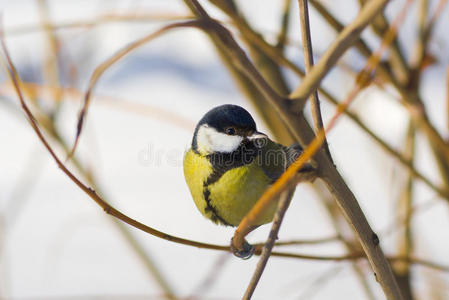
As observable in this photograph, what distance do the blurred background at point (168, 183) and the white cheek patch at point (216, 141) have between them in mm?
84

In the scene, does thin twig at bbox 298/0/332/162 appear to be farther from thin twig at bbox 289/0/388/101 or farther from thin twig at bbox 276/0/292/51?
thin twig at bbox 276/0/292/51

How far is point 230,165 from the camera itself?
0.70 metres

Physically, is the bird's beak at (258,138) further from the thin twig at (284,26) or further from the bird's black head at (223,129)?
the thin twig at (284,26)

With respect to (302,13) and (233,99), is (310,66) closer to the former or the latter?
(302,13)

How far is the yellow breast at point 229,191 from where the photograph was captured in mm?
655

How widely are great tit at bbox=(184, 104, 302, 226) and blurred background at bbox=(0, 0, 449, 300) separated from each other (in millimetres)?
82

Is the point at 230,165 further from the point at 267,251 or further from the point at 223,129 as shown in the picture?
the point at 267,251

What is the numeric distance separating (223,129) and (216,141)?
0.02m

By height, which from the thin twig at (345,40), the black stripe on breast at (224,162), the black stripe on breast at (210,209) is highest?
the black stripe on breast at (224,162)

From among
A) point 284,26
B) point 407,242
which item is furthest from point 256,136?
point 407,242

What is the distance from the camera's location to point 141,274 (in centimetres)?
153

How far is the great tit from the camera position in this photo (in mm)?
660

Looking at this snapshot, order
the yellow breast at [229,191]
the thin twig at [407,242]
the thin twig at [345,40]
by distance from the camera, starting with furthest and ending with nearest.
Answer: the thin twig at [407,242], the yellow breast at [229,191], the thin twig at [345,40]

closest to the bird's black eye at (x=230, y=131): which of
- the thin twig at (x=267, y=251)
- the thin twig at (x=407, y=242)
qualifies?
the thin twig at (x=407, y=242)
